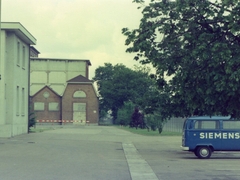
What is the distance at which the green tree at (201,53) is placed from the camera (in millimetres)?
13336

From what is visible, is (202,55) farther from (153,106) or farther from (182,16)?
(153,106)

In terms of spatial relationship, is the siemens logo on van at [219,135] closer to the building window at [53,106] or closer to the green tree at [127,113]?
the green tree at [127,113]

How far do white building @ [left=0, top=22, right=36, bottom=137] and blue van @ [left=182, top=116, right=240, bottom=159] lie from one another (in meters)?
16.0

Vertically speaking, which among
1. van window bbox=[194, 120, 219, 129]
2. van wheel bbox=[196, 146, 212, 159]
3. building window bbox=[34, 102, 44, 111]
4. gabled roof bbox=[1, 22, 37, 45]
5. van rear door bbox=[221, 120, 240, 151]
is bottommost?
van wheel bbox=[196, 146, 212, 159]

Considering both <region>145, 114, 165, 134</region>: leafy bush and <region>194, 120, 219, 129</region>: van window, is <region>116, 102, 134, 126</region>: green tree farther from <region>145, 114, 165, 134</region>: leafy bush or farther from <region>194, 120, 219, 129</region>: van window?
<region>194, 120, 219, 129</region>: van window

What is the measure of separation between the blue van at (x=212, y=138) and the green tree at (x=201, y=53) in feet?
15.7

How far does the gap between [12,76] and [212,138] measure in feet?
61.2

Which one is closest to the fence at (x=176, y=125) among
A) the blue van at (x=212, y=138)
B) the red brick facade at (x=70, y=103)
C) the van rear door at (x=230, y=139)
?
the red brick facade at (x=70, y=103)

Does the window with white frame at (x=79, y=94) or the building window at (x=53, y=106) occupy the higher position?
the window with white frame at (x=79, y=94)

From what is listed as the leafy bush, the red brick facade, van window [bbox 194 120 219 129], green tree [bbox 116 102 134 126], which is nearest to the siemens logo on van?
van window [bbox 194 120 219 129]

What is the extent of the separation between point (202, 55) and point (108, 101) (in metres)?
95.8

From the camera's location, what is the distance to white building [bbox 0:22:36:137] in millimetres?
35875

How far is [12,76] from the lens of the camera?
37.2 metres

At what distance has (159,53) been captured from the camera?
1914cm
